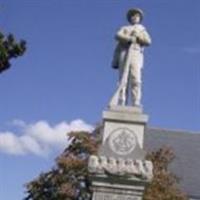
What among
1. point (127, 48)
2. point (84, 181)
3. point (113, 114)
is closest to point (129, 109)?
point (113, 114)

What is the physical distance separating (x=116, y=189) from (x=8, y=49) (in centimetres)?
488

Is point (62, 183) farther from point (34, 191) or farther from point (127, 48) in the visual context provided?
point (127, 48)

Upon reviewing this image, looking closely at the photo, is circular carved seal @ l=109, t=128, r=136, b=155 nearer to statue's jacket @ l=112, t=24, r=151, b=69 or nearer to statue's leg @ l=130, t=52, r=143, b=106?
statue's leg @ l=130, t=52, r=143, b=106

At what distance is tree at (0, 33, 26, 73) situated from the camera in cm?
1570

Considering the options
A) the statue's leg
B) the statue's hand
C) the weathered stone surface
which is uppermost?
the statue's hand

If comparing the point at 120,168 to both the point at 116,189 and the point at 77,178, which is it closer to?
the point at 116,189

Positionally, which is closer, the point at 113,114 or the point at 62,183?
the point at 113,114

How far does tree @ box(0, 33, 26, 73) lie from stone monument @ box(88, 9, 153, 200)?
8.73 feet

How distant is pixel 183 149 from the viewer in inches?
1977

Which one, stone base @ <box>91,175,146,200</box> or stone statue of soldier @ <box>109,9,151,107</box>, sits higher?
stone statue of soldier @ <box>109,9,151,107</box>

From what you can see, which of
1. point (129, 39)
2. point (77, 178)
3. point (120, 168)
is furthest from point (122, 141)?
point (77, 178)

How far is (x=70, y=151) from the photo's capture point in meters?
27.3

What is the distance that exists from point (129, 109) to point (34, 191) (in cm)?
1454

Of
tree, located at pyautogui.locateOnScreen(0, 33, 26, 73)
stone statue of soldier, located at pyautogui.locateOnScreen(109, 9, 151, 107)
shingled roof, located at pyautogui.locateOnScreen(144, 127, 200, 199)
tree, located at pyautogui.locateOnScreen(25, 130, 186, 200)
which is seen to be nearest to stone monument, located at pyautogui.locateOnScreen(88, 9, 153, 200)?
stone statue of soldier, located at pyautogui.locateOnScreen(109, 9, 151, 107)
